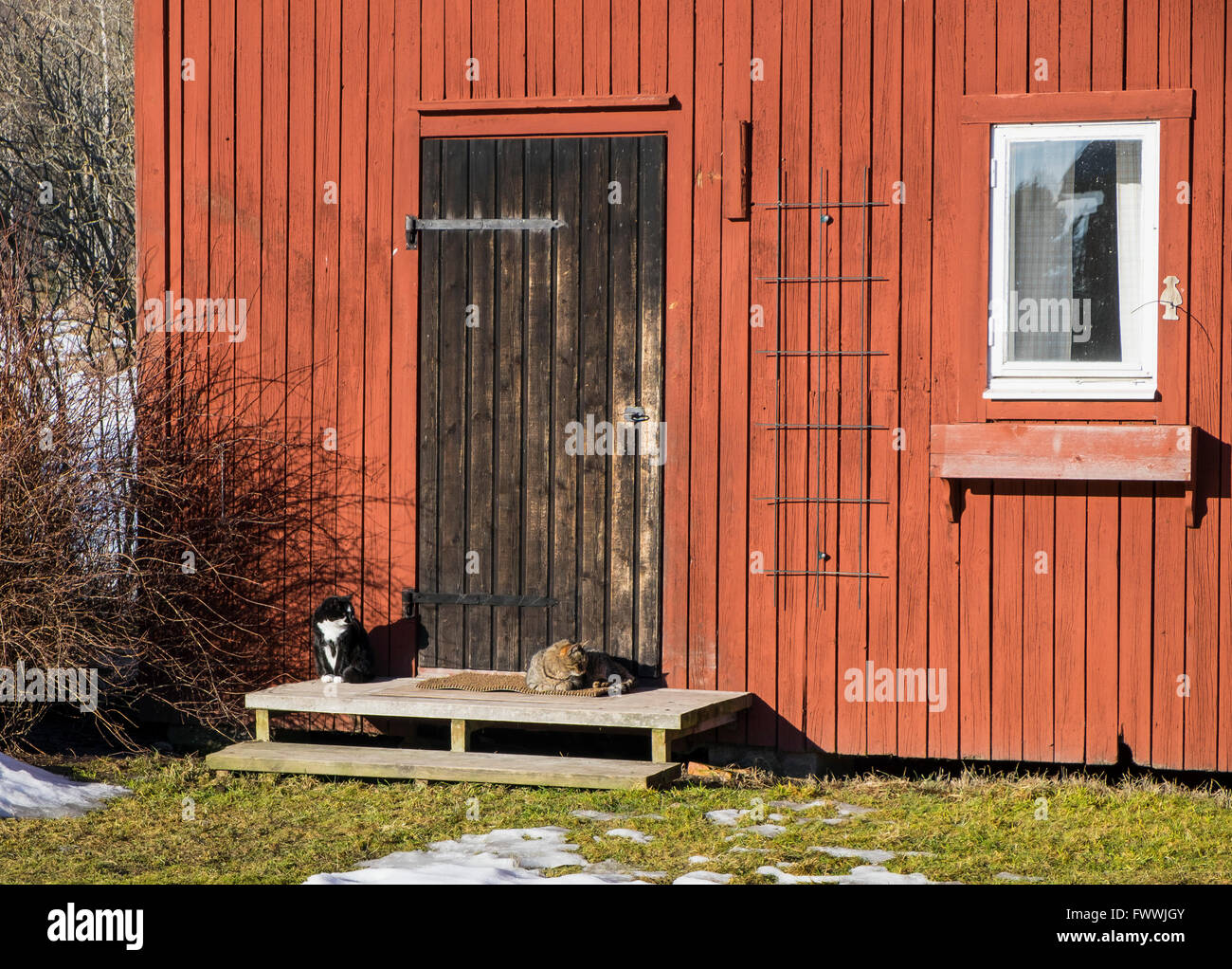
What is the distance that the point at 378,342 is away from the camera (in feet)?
22.4

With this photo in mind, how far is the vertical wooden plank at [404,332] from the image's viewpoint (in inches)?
266

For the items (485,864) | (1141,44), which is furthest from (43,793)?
(1141,44)

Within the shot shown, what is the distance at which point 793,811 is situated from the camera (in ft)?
18.4

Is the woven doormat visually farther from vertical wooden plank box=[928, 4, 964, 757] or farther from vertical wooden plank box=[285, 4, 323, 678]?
vertical wooden plank box=[928, 4, 964, 757]

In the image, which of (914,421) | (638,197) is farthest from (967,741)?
(638,197)

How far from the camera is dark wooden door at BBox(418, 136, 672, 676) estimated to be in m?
6.52

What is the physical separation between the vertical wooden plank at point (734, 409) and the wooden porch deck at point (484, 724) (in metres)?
0.26

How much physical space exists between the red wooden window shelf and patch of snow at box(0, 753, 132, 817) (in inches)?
157

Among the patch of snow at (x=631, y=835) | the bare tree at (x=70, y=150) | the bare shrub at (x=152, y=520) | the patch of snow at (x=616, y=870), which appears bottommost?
the patch of snow at (x=631, y=835)

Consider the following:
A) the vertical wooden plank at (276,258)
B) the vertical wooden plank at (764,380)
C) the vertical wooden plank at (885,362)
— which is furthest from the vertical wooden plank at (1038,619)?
the vertical wooden plank at (276,258)

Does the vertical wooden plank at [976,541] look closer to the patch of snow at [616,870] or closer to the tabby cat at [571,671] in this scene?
the tabby cat at [571,671]

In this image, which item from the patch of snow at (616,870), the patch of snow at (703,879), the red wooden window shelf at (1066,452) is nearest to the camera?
the patch of snow at (703,879)

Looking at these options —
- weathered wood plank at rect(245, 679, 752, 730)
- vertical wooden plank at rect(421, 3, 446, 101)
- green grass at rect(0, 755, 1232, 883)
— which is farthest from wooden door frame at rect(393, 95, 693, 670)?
green grass at rect(0, 755, 1232, 883)

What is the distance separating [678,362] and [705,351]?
145mm
